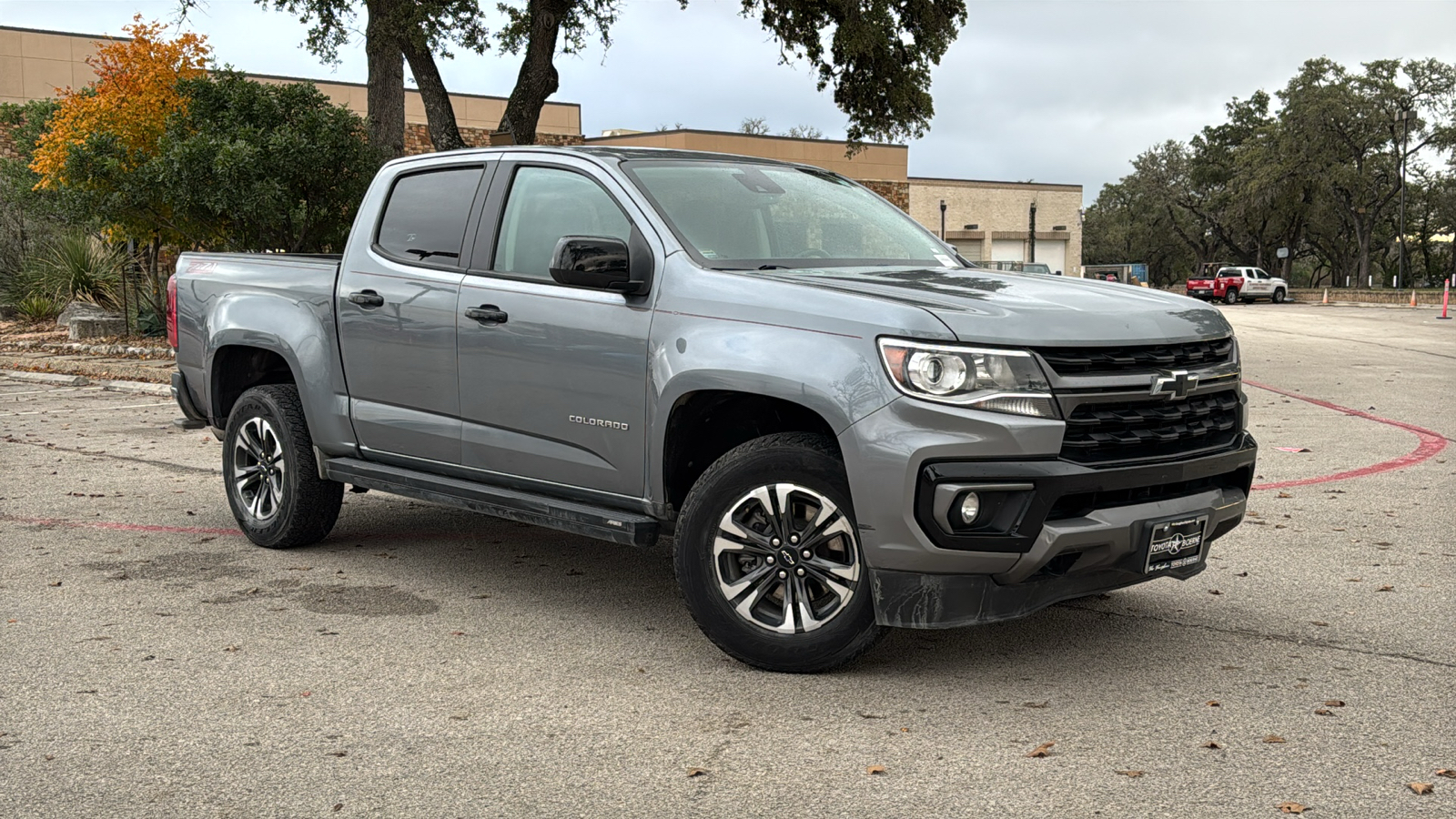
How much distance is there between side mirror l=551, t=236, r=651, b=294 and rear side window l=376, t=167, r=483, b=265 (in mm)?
1155

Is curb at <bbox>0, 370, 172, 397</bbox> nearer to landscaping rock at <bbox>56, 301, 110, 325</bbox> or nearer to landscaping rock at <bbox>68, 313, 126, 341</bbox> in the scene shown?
landscaping rock at <bbox>68, 313, 126, 341</bbox>

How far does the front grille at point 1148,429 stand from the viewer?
4578 millimetres

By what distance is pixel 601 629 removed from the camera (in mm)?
5648

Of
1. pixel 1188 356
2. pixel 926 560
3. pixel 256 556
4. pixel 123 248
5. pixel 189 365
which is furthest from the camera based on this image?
pixel 123 248

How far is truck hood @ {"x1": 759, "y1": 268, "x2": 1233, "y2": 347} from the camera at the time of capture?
14.9 ft

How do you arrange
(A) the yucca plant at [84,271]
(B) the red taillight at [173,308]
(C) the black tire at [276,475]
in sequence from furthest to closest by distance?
1. (A) the yucca plant at [84,271]
2. (B) the red taillight at [173,308]
3. (C) the black tire at [276,475]

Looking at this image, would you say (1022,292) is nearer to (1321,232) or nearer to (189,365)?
(189,365)

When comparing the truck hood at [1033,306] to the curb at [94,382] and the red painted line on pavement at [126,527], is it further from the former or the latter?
the curb at [94,382]

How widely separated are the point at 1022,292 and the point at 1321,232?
77419 millimetres

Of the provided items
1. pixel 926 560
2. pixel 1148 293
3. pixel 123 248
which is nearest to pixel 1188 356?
pixel 1148 293

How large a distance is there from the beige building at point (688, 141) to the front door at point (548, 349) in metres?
13.9

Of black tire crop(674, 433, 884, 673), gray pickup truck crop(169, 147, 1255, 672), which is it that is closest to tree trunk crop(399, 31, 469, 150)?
gray pickup truck crop(169, 147, 1255, 672)

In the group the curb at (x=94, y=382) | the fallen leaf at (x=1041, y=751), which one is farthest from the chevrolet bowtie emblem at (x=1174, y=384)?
the curb at (x=94, y=382)

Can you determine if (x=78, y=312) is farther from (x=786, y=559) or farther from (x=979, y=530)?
(x=979, y=530)
